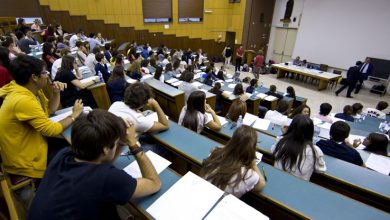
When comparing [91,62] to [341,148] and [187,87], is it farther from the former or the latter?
[341,148]

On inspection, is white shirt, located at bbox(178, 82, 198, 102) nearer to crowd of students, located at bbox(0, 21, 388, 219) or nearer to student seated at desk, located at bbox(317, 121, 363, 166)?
crowd of students, located at bbox(0, 21, 388, 219)

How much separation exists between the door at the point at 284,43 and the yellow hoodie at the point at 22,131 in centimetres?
1376

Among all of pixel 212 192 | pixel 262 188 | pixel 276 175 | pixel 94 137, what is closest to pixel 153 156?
pixel 212 192

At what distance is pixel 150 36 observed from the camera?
12.7 metres

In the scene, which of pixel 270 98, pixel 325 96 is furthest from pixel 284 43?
pixel 270 98

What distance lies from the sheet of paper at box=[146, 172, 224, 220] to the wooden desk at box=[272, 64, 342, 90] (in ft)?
32.2

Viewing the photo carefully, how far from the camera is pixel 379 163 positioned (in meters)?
2.73

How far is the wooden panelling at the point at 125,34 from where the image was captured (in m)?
10.4

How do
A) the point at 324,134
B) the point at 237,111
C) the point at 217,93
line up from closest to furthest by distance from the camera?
the point at 237,111 < the point at 324,134 < the point at 217,93

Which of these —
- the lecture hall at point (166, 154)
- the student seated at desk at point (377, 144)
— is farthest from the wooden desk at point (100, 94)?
the student seated at desk at point (377, 144)

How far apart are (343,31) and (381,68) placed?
2515 mm

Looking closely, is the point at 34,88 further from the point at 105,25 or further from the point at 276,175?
the point at 105,25

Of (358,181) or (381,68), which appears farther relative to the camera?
(381,68)

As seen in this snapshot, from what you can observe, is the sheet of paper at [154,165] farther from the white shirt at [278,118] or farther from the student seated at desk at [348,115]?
the student seated at desk at [348,115]
